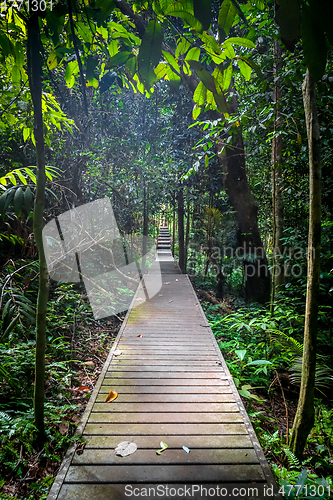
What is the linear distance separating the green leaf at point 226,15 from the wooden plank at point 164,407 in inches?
92.3

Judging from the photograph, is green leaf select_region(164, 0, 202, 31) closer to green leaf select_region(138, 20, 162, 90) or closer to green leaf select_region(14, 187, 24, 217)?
green leaf select_region(138, 20, 162, 90)

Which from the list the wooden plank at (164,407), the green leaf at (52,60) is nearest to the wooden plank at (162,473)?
the wooden plank at (164,407)

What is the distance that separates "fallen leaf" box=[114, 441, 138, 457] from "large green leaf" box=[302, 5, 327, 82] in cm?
208

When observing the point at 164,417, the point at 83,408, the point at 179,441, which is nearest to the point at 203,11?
the point at 179,441

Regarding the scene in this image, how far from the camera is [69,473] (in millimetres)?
1541

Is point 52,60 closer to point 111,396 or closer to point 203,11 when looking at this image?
point 203,11

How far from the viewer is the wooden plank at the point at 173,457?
5.30 feet

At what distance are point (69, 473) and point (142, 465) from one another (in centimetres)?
42

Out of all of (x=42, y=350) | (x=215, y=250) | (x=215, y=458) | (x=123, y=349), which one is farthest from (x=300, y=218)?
(x=42, y=350)

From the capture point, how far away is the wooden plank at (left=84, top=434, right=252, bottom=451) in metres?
1.74

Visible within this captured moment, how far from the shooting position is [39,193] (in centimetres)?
147

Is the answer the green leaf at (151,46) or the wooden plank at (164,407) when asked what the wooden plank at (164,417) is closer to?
the wooden plank at (164,407)

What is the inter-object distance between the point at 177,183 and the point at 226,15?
706cm

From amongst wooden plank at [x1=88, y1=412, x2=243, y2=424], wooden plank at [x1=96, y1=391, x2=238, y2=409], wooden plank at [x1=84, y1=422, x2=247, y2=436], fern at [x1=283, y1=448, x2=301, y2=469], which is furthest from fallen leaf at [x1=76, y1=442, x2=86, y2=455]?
fern at [x1=283, y1=448, x2=301, y2=469]
